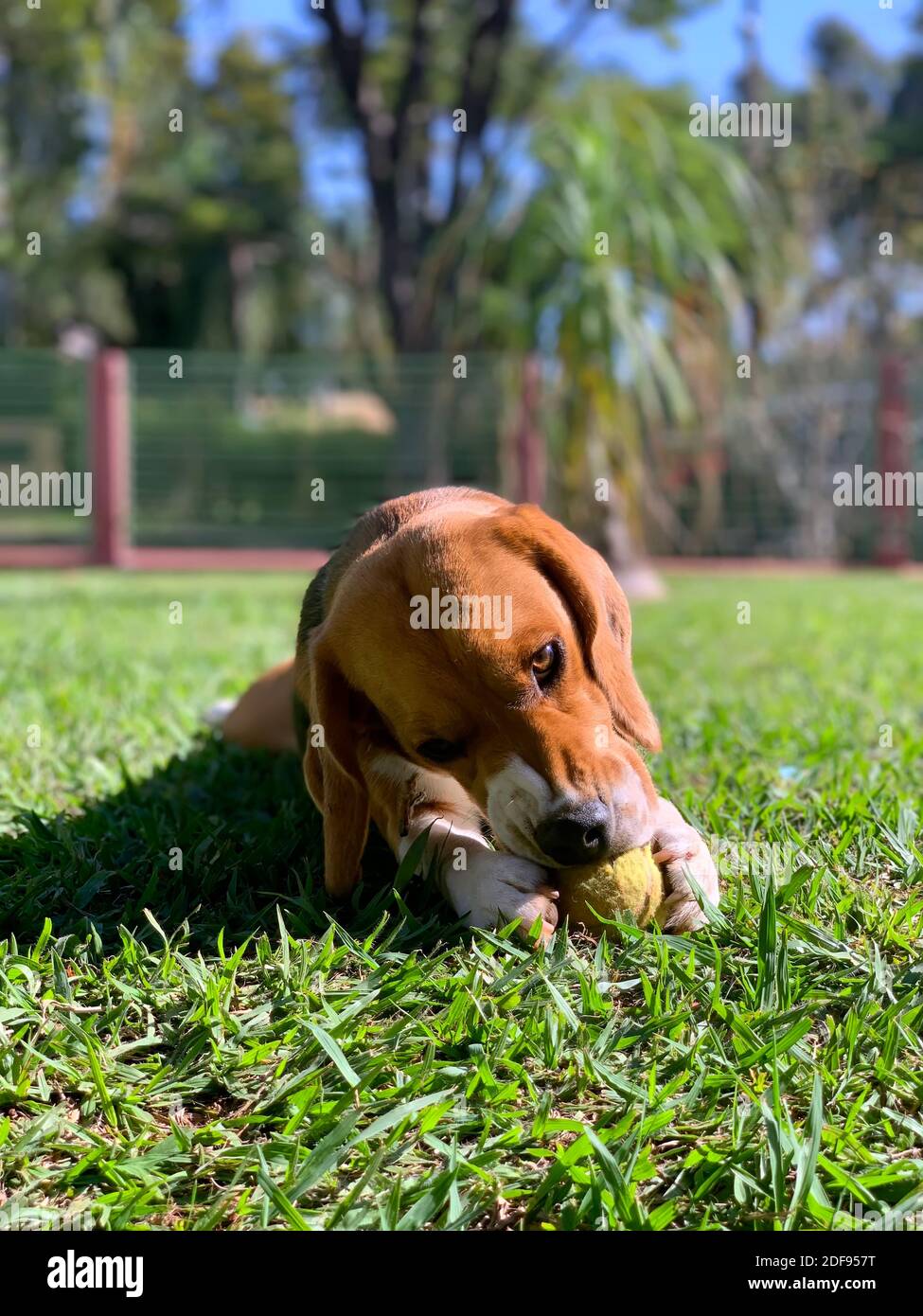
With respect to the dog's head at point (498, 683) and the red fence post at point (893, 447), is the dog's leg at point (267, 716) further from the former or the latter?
the red fence post at point (893, 447)

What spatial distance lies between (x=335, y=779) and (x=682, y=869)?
0.82 m

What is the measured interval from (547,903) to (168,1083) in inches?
35.3

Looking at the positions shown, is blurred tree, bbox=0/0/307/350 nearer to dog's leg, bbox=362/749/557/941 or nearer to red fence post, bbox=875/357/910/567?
red fence post, bbox=875/357/910/567

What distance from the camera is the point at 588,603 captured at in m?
2.70

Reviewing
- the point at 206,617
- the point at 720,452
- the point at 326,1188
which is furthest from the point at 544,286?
the point at 326,1188

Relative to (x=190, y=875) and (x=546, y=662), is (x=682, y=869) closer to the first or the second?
(x=546, y=662)

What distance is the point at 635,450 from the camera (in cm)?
1100

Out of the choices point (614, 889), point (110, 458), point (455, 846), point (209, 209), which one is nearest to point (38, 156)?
point (209, 209)

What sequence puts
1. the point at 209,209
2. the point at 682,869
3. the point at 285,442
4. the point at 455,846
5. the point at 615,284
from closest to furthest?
the point at 682,869 → the point at 455,846 → the point at 615,284 → the point at 285,442 → the point at 209,209

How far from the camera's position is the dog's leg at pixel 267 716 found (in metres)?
4.30

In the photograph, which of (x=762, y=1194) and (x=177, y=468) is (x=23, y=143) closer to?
(x=177, y=468)

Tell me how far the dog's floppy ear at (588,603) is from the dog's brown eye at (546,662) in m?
0.13

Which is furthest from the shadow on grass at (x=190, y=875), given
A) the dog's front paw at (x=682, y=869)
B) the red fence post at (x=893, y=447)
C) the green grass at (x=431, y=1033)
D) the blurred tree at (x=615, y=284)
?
the red fence post at (x=893, y=447)

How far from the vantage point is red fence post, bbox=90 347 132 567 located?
15.7 m
